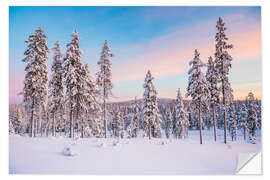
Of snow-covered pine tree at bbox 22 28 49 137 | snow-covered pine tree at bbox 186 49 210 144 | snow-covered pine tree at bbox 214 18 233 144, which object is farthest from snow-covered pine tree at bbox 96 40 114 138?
snow-covered pine tree at bbox 214 18 233 144

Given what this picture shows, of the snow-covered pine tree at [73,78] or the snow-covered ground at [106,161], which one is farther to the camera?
the snow-covered pine tree at [73,78]

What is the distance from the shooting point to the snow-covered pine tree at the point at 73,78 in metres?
13.2

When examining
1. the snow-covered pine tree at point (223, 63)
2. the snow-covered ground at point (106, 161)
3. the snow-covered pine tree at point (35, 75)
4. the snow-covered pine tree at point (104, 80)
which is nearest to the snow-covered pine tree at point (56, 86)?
the snow-covered pine tree at point (35, 75)

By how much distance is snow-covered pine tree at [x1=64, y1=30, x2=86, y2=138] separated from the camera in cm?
1324

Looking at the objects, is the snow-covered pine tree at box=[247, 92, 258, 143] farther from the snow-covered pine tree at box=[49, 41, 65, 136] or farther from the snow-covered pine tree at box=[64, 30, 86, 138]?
the snow-covered pine tree at box=[49, 41, 65, 136]

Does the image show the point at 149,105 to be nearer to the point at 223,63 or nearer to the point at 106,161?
the point at 223,63

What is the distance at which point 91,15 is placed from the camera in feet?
29.9

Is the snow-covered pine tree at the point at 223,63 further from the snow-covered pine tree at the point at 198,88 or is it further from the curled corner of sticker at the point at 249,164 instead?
the curled corner of sticker at the point at 249,164

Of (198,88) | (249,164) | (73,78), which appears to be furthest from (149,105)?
(249,164)

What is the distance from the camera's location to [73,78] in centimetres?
1324

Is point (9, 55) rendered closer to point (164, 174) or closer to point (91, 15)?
point (91, 15)
